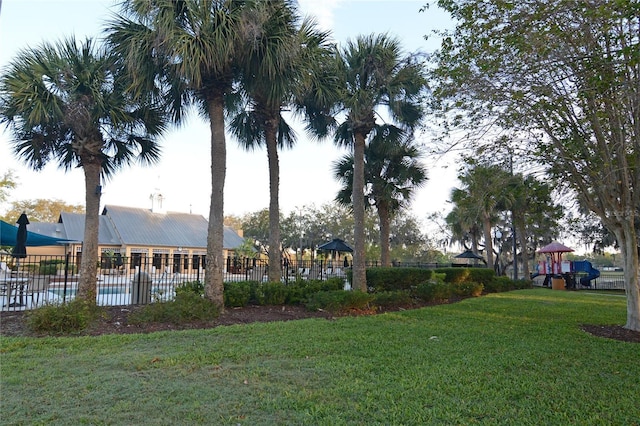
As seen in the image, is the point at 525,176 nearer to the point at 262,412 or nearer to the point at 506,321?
the point at 506,321

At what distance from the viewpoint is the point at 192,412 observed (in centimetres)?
379

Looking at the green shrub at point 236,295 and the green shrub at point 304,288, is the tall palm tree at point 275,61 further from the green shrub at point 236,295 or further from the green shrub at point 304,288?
the green shrub at point 236,295

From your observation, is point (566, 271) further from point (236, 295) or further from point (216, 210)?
point (216, 210)

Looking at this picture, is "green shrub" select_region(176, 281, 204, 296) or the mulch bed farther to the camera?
"green shrub" select_region(176, 281, 204, 296)

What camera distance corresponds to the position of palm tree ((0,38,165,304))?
9.07 meters

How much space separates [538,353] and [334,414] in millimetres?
3918

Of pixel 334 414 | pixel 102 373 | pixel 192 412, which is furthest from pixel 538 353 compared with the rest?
pixel 102 373

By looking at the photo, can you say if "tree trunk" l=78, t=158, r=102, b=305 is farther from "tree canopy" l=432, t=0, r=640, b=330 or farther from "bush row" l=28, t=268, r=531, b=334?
"tree canopy" l=432, t=0, r=640, b=330

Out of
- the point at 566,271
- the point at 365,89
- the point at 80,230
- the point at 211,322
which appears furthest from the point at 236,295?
the point at 80,230

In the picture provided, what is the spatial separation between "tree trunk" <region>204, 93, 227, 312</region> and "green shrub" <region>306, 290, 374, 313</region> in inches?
91.5

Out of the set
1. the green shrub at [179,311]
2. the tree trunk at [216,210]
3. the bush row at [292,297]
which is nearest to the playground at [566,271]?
the bush row at [292,297]

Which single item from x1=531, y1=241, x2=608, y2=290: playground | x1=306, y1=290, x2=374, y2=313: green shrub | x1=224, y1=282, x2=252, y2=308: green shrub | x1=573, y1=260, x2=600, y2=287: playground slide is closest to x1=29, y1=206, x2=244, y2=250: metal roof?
x1=224, y1=282, x2=252, y2=308: green shrub

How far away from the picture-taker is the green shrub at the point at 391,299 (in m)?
11.5

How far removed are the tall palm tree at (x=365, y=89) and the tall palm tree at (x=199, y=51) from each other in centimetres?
403
